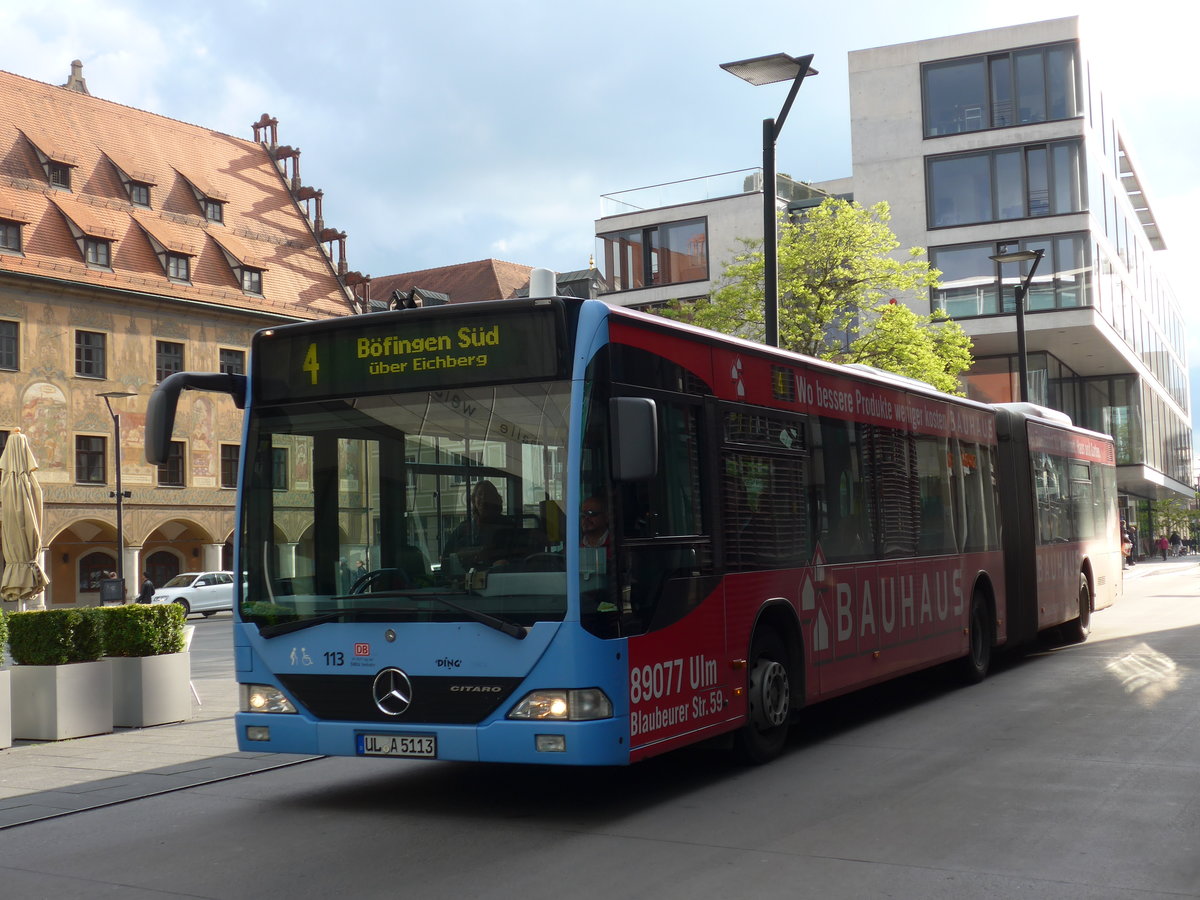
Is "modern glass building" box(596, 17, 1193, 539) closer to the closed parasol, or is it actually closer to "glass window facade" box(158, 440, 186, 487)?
"glass window facade" box(158, 440, 186, 487)

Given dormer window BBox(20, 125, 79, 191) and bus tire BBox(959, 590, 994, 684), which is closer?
bus tire BBox(959, 590, 994, 684)

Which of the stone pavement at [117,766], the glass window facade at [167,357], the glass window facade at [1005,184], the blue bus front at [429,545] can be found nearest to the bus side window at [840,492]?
the blue bus front at [429,545]

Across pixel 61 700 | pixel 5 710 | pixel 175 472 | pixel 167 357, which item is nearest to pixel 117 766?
pixel 5 710

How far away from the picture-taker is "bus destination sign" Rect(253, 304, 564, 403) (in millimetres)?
8156

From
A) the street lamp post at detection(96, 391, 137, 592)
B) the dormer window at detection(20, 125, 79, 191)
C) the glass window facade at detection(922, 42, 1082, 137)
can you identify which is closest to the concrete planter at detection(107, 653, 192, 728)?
the street lamp post at detection(96, 391, 137, 592)

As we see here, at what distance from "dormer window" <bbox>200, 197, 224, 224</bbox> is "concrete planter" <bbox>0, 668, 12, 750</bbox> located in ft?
162

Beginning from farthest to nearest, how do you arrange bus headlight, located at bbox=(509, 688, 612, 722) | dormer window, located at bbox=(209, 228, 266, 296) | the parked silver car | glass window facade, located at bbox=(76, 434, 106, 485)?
1. dormer window, located at bbox=(209, 228, 266, 296)
2. glass window facade, located at bbox=(76, 434, 106, 485)
3. the parked silver car
4. bus headlight, located at bbox=(509, 688, 612, 722)

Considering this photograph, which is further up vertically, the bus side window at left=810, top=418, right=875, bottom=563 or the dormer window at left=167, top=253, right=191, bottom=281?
the dormer window at left=167, top=253, right=191, bottom=281

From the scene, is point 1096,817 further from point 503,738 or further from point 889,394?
point 889,394

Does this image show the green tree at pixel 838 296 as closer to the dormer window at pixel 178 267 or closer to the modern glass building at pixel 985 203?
the modern glass building at pixel 985 203

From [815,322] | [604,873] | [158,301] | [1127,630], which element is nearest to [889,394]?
[604,873]

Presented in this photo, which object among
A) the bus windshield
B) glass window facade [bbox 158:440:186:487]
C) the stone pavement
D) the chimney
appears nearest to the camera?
the bus windshield

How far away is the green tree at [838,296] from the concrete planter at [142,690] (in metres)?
21.6

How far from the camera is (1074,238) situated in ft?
153
